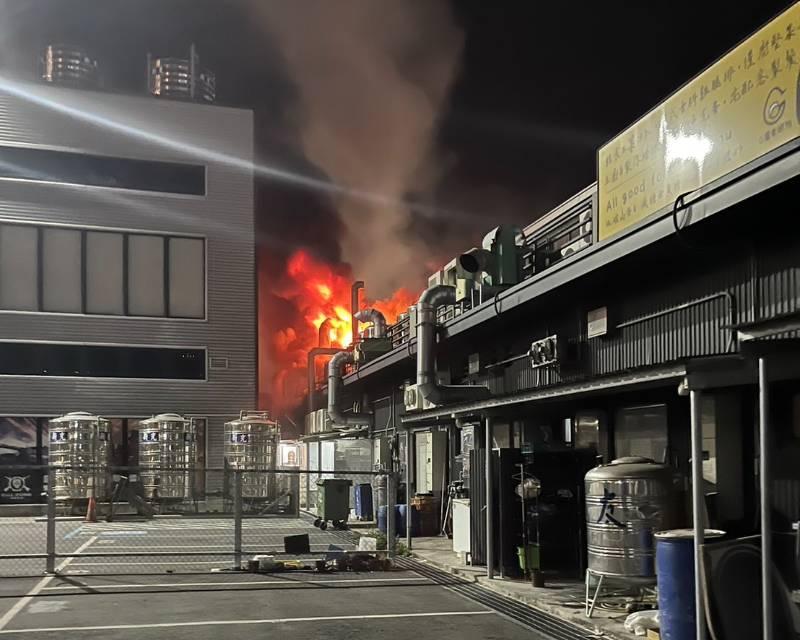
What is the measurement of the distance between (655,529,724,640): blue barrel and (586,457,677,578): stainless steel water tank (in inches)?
57.4

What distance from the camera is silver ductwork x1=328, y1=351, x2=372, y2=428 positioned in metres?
29.1

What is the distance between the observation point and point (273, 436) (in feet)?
96.9

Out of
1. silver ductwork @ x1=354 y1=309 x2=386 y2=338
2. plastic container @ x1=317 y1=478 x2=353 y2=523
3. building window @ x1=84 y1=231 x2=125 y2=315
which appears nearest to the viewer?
plastic container @ x1=317 y1=478 x2=353 y2=523

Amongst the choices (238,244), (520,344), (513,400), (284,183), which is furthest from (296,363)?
(513,400)

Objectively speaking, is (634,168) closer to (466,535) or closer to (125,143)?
(466,535)

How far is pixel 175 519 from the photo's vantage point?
25688mm

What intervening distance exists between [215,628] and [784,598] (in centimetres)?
559

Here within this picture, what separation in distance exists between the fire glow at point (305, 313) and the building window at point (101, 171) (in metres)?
19.2

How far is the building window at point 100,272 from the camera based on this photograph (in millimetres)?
31688

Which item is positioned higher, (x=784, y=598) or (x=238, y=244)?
(x=238, y=244)

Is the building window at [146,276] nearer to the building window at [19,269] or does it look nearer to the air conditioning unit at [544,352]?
the building window at [19,269]

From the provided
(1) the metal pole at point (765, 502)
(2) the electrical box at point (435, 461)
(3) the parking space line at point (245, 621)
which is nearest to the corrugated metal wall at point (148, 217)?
(2) the electrical box at point (435, 461)

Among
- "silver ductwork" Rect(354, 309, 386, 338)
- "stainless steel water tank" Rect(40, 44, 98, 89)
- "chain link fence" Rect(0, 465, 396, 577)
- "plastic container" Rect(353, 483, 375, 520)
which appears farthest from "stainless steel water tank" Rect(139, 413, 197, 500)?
"stainless steel water tank" Rect(40, 44, 98, 89)

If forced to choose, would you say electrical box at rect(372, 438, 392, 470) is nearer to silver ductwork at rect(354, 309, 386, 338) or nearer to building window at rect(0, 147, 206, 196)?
silver ductwork at rect(354, 309, 386, 338)
